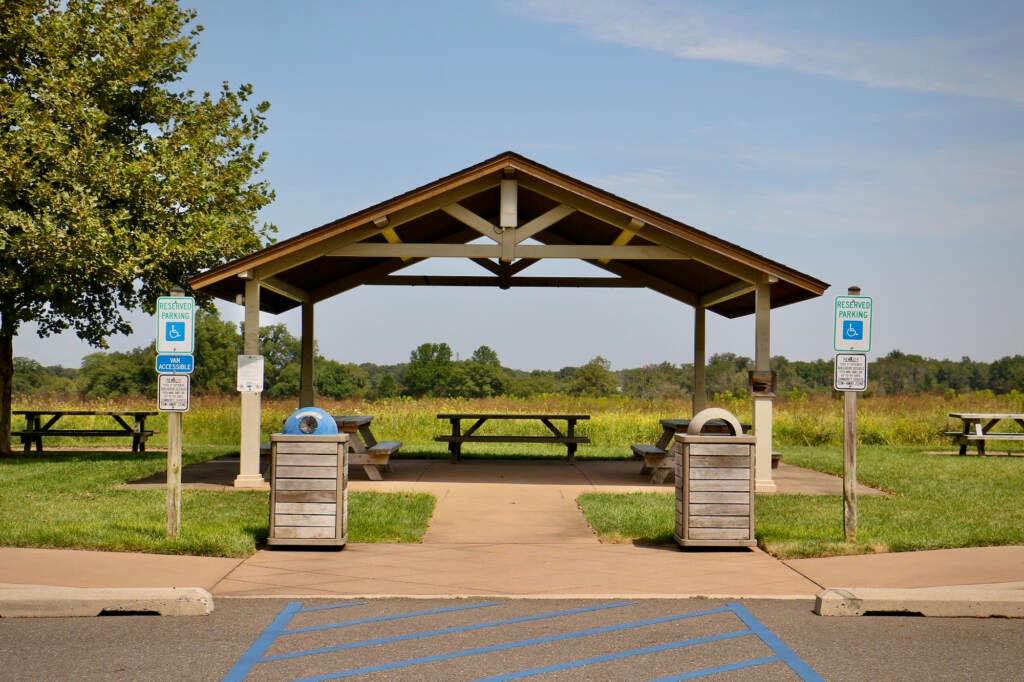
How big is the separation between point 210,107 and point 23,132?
149 inches

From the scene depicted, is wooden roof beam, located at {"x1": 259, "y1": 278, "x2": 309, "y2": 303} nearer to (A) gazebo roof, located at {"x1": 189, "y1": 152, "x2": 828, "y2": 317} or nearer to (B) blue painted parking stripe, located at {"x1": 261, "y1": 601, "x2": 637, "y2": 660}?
(A) gazebo roof, located at {"x1": 189, "y1": 152, "x2": 828, "y2": 317}

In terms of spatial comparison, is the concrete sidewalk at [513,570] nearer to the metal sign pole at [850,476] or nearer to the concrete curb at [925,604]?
the concrete curb at [925,604]

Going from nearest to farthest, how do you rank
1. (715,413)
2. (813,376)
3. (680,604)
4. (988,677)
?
(988,677), (680,604), (715,413), (813,376)

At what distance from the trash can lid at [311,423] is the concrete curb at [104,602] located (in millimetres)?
3462

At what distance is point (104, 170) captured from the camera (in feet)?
56.1

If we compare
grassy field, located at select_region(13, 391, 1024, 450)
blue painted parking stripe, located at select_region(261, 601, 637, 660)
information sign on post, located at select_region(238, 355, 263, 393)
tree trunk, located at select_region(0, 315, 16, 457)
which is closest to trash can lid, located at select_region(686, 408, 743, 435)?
blue painted parking stripe, located at select_region(261, 601, 637, 660)

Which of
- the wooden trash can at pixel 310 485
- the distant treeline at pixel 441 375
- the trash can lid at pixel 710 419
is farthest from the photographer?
the distant treeline at pixel 441 375

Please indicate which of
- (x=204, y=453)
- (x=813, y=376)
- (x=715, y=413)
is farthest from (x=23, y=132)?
(x=813, y=376)

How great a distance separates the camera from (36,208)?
17078 millimetres

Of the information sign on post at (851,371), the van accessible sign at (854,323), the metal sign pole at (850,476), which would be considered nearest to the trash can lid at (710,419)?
the metal sign pole at (850,476)

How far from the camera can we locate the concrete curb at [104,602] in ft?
21.5

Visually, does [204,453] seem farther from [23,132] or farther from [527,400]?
[527,400]

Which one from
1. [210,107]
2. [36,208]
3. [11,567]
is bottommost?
[11,567]

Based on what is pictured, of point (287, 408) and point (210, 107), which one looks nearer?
point (210, 107)
